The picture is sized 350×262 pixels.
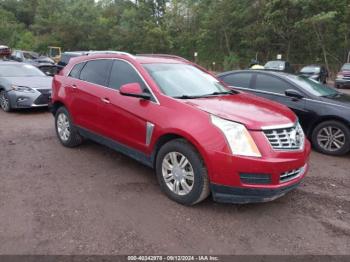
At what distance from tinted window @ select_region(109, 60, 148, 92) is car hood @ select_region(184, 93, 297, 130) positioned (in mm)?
923

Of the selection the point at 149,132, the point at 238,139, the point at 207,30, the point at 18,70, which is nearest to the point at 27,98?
the point at 18,70

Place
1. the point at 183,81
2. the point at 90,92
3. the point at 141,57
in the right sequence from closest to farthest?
the point at 183,81
the point at 141,57
the point at 90,92

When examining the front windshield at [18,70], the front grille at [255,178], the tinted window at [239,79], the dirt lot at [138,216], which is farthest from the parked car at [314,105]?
the front windshield at [18,70]

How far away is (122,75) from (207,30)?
3717cm

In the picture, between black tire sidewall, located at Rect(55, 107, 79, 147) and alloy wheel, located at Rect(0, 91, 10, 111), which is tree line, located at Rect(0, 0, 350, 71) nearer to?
alloy wheel, located at Rect(0, 91, 10, 111)

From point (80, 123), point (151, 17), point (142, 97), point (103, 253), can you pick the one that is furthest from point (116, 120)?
point (151, 17)

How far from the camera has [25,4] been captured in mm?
64750

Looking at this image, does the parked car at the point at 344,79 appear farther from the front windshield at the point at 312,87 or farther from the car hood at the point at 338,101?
the car hood at the point at 338,101

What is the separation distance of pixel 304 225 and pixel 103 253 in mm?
2106

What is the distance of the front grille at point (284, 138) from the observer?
3685 millimetres

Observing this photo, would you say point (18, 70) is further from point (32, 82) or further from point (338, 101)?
point (338, 101)

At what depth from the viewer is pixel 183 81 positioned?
15.5ft

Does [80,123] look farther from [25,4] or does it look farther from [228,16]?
[25,4]

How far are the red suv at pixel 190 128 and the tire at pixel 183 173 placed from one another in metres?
0.01
